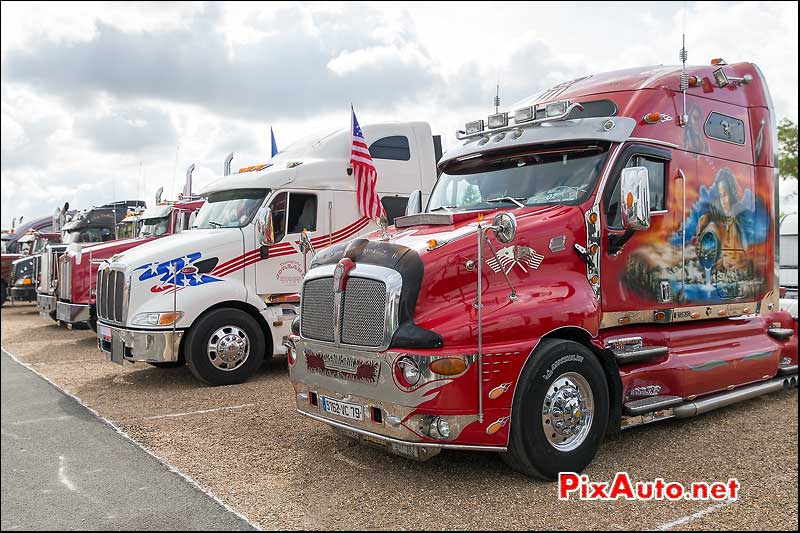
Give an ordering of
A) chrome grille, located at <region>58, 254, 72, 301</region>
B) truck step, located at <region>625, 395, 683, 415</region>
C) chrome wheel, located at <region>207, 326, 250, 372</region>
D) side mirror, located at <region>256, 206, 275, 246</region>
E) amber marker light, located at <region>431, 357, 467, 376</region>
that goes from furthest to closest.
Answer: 1. chrome grille, located at <region>58, 254, 72, 301</region>
2. side mirror, located at <region>256, 206, 275, 246</region>
3. chrome wheel, located at <region>207, 326, 250, 372</region>
4. truck step, located at <region>625, 395, 683, 415</region>
5. amber marker light, located at <region>431, 357, 467, 376</region>

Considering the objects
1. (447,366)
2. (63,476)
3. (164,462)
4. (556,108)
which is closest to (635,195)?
(556,108)

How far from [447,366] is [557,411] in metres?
1.04

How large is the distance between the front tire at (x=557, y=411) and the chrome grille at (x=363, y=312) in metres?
1.10

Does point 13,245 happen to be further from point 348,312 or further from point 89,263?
point 348,312

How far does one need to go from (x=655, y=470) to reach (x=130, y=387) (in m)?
6.63

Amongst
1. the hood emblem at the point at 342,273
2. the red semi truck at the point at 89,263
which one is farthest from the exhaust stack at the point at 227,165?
the hood emblem at the point at 342,273

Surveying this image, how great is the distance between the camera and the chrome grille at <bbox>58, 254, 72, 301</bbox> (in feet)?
42.8

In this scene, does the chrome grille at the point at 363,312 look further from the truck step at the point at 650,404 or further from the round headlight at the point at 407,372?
the truck step at the point at 650,404

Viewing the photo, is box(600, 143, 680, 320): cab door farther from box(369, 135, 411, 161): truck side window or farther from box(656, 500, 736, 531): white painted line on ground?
box(369, 135, 411, 161): truck side window

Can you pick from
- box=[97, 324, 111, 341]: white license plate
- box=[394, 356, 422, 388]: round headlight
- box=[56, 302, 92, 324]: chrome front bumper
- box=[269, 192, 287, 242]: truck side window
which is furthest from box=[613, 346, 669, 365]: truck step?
box=[56, 302, 92, 324]: chrome front bumper

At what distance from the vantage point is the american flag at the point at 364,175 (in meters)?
10.2

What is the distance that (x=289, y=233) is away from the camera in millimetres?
Result: 9875

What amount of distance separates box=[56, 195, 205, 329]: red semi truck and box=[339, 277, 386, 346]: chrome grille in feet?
24.9

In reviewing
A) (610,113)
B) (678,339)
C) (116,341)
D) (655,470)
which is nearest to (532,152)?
(610,113)
